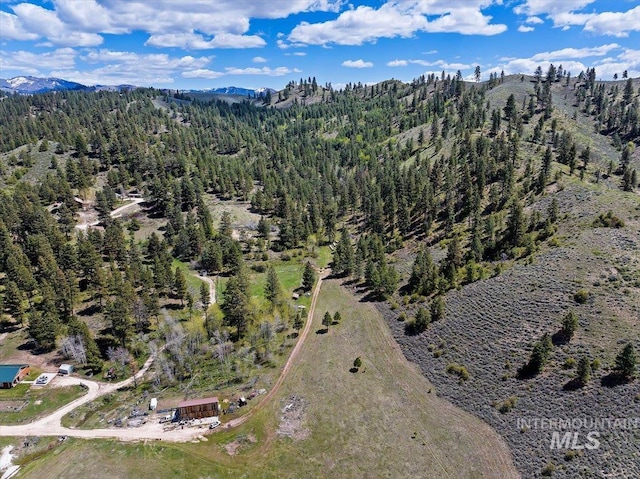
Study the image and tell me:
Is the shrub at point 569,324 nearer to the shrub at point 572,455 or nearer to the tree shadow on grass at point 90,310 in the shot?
the shrub at point 572,455

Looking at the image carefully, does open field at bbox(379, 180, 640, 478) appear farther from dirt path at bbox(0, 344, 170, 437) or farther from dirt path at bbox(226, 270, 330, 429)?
dirt path at bbox(0, 344, 170, 437)

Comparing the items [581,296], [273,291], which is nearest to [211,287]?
[273,291]

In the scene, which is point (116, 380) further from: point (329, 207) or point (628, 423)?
point (329, 207)

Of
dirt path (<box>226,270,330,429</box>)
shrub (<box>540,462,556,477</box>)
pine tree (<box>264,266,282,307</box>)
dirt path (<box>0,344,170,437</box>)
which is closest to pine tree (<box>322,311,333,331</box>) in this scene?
Answer: dirt path (<box>226,270,330,429</box>)

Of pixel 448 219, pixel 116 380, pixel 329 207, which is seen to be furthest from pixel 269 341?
pixel 329 207

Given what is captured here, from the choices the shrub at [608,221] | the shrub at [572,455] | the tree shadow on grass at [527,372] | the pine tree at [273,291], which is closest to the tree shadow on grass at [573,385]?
the tree shadow on grass at [527,372]

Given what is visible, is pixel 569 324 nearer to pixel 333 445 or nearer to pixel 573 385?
pixel 573 385

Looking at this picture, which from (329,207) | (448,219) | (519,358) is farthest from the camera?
(329,207)
